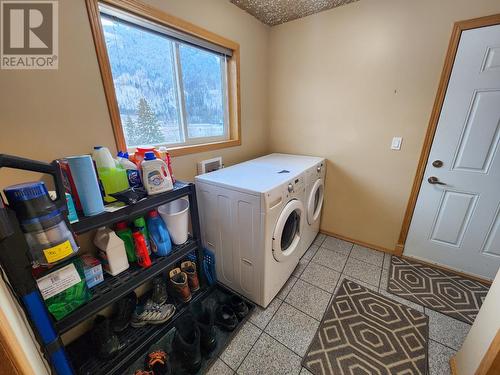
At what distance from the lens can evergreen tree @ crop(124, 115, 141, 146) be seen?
1.36 metres

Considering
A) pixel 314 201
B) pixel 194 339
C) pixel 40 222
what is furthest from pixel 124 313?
pixel 314 201

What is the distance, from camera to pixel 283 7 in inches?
70.8

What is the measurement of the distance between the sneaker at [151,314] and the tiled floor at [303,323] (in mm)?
420

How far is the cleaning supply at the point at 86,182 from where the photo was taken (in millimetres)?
877

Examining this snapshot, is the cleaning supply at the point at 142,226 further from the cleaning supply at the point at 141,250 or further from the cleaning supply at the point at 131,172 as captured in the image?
the cleaning supply at the point at 131,172

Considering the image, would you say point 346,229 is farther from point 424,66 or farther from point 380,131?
point 424,66

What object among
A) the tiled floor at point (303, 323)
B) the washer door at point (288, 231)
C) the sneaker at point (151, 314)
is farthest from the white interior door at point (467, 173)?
the sneaker at point (151, 314)

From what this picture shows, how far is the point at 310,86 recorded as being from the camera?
6.93 ft

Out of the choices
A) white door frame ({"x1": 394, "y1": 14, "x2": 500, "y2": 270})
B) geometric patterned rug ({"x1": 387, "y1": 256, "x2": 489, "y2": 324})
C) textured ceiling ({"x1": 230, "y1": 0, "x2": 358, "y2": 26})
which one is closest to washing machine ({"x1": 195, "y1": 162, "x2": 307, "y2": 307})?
geometric patterned rug ({"x1": 387, "y1": 256, "x2": 489, "y2": 324})

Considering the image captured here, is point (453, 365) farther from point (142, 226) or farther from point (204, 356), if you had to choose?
point (142, 226)

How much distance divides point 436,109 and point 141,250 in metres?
Result: 2.36

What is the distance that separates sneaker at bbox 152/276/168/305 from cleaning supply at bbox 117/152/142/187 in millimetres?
747

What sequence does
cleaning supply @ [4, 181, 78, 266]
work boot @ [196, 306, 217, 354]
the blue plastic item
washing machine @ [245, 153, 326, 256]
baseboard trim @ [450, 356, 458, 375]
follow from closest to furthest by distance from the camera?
cleaning supply @ [4, 181, 78, 266] < baseboard trim @ [450, 356, 458, 375] < work boot @ [196, 306, 217, 354] < the blue plastic item < washing machine @ [245, 153, 326, 256]

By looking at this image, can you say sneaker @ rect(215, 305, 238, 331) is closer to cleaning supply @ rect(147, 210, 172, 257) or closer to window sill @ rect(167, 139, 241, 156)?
cleaning supply @ rect(147, 210, 172, 257)
